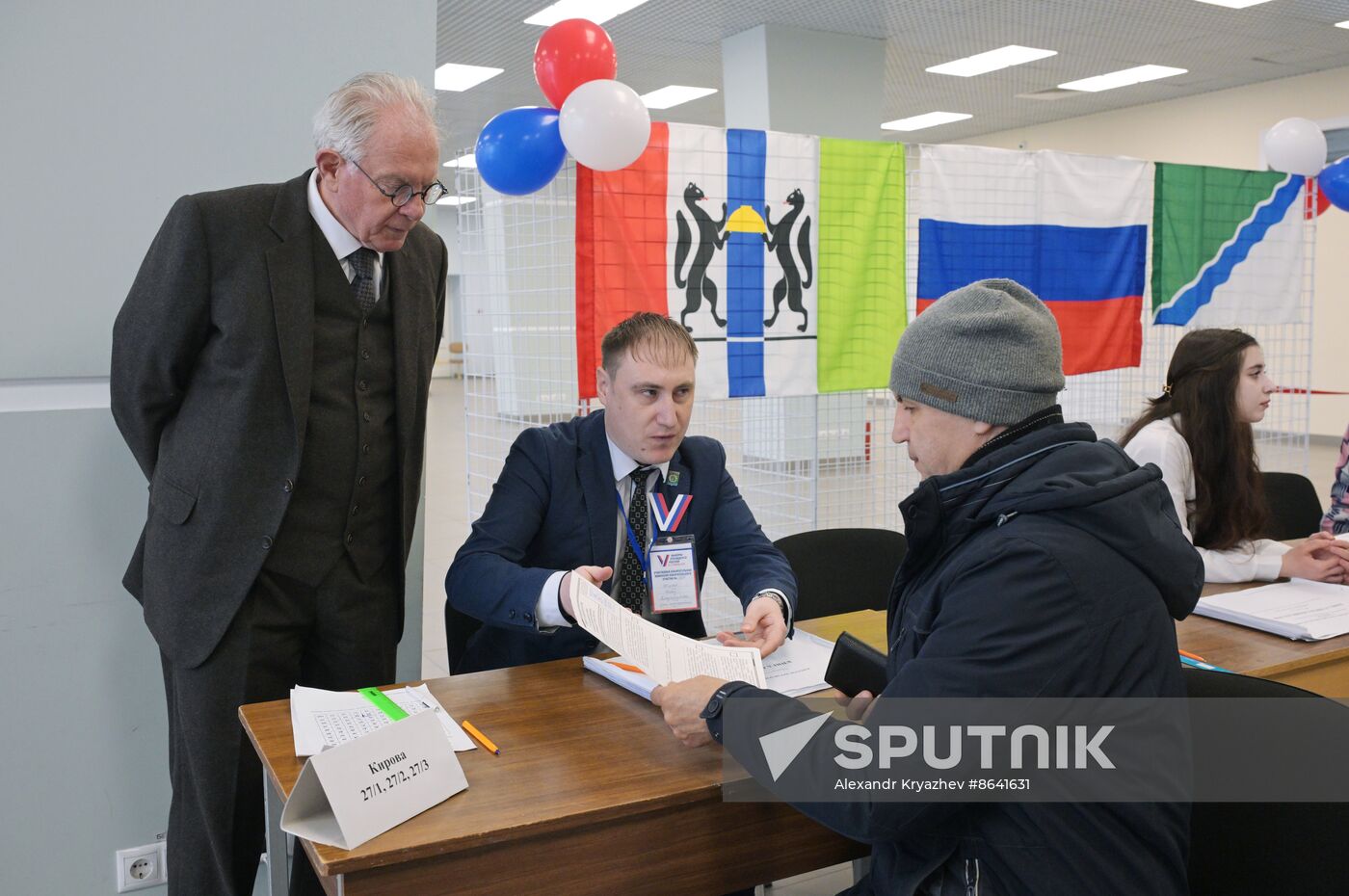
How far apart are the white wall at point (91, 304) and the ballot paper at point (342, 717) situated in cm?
87

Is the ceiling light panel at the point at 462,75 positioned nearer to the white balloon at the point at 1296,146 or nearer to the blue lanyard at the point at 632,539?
the white balloon at the point at 1296,146

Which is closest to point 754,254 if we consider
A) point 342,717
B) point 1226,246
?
point 342,717

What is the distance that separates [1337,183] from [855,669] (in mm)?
4156

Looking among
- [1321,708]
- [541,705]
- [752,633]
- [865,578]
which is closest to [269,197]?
[541,705]

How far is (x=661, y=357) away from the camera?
203 centimetres

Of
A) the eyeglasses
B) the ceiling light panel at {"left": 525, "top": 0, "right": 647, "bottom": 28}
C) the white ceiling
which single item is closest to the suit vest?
the eyeglasses

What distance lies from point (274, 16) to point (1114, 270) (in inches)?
133

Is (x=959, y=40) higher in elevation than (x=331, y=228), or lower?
higher

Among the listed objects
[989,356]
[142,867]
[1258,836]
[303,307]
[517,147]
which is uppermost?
[517,147]

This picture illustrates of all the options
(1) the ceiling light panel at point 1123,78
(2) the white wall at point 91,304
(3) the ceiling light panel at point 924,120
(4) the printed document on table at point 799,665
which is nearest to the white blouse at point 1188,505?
(4) the printed document on table at point 799,665

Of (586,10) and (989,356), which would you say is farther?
(586,10)

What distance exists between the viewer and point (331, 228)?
1833 mm

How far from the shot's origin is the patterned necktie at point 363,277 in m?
1.87

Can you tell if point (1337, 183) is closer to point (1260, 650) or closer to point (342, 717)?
point (1260, 650)
